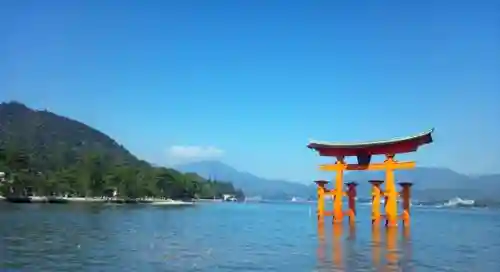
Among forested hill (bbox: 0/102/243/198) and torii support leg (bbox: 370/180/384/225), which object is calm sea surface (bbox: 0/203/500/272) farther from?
forested hill (bbox: 0/102/243/198)

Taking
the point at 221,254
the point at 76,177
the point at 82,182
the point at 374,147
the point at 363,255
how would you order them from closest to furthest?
the point at 221,254 → the point at 363,255 → the point at 374,147 → the point at 82,182 → the point at 76,177

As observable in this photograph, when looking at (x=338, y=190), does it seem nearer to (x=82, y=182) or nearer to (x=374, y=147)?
(x=374, y=147)

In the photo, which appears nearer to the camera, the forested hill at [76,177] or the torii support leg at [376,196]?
the torii support leg at [376,196]

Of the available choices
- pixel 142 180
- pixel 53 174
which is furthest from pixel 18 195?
pixel 142 180

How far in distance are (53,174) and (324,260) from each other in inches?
4738

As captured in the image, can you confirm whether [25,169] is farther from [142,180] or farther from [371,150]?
[371,150]

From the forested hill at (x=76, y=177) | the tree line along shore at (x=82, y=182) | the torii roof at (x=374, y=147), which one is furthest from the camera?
the forested hill at (x=76, y=177)

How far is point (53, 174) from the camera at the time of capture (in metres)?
134

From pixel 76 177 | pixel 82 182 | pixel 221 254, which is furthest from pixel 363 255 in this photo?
pixel 76 177

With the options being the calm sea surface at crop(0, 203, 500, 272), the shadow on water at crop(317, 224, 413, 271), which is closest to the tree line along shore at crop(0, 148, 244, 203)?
the calm sea surface at crop(0, 203, 500, 272)

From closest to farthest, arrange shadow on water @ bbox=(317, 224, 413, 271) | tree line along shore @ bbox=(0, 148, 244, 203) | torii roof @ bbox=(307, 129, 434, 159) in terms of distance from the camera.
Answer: shadow on water @ bbox=(317, 224, 413, 271) → torii roof @ bbox=(307, 129, 434, 159) → tree line along shore @ bbox=(0, 148, 244, 203)

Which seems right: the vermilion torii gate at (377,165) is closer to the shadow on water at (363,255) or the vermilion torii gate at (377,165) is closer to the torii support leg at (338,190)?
the torii support leg at (338,190)

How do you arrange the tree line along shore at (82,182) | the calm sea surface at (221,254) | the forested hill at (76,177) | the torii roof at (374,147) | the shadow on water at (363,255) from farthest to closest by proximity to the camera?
the forested hill at (76,177) → the tree line along shore at (82,182) → the torii roof at (374,147) → the shadow on water at (363,255) → the calm sea surface at (221,254)

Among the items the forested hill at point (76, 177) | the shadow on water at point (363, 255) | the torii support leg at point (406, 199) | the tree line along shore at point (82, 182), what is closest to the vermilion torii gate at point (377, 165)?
the torii support leg at point (406, 199)
